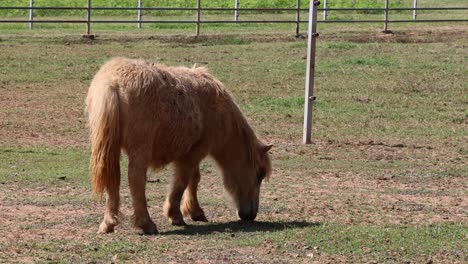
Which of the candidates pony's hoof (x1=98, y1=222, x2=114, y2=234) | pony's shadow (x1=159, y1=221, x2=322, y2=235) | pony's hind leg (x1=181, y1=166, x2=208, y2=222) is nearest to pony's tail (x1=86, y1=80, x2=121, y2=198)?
pony's hoof (x1=98, y1=222, x2=114, y2=234)

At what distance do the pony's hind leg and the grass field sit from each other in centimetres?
14

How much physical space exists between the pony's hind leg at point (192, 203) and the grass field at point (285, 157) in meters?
0.14

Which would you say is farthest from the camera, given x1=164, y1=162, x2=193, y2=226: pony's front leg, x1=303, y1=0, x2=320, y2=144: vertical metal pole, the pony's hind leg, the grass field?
x1=303, y1=0, x2=320, y2=144: vertical metal pole

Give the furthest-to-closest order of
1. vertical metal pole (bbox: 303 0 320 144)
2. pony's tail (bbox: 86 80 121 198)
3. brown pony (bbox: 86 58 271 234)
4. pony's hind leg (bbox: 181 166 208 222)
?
vertical metal pole (bbox: 303 0 320 144) → pony's hind leg (bbox: 181 166 208 222) → brown pony (bbox: 86 58 271 234) → pony's tail (bbox: 86 80 121 198)

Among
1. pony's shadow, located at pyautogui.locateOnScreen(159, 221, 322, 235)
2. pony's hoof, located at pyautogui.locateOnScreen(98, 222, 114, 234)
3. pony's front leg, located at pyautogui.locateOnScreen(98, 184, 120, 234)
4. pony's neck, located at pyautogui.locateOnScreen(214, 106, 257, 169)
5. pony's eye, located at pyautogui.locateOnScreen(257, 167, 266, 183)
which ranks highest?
pony's neck, located at pyautogui.locateOnScreen(214, 106, 257, 169)

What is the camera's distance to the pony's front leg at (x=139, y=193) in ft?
29.8

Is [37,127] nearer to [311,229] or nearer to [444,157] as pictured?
[444,157]

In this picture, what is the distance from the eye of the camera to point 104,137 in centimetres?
888

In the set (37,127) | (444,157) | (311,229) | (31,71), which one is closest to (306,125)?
(444,157)

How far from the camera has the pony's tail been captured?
8852 mm

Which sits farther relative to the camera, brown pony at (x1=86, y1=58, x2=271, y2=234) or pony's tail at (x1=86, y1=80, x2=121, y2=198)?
brown pony at (x1=86, y1=58, x2=271, y2=234)

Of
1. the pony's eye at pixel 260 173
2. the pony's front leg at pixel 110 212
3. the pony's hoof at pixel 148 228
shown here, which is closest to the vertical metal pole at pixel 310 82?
the pony's eye at pixel 260 173

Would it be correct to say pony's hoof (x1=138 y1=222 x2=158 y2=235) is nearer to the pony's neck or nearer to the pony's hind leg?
the pony's hind leg

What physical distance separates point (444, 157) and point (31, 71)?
969 centimetres
